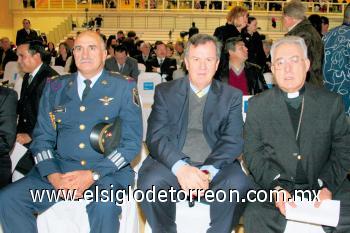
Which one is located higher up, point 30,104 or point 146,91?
point 30,104

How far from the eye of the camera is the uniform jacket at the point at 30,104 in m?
3.30

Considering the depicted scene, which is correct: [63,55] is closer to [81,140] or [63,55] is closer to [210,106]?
[81,140]

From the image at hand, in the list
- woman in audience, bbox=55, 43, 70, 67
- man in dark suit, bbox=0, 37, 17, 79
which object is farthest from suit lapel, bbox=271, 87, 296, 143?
man in dark suit, bbox=0, 37, 17, 79

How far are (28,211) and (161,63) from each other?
6096mm

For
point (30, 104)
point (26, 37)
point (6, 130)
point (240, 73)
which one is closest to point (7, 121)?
point (6, 130)

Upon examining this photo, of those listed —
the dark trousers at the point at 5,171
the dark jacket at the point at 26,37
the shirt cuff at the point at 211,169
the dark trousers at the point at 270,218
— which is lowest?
the dark trousers at the point at 270,218

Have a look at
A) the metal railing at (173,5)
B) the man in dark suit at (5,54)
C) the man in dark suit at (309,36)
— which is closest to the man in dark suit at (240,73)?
the man in dark suit at (309,36)

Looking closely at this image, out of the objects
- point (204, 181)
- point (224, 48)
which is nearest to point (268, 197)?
point (204, 181)

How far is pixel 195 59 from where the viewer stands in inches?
103

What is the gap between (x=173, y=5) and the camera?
22266 millimetres

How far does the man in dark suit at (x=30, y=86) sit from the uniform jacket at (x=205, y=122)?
1.06 meters

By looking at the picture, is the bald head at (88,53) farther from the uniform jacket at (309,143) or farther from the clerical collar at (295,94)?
the clerical collar at (295,94)

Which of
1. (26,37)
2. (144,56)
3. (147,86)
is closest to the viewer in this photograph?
(147,86)

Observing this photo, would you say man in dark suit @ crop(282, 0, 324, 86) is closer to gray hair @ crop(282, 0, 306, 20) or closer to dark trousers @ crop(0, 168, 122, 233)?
gray hair @ crop(282, 0, 306, 20)
